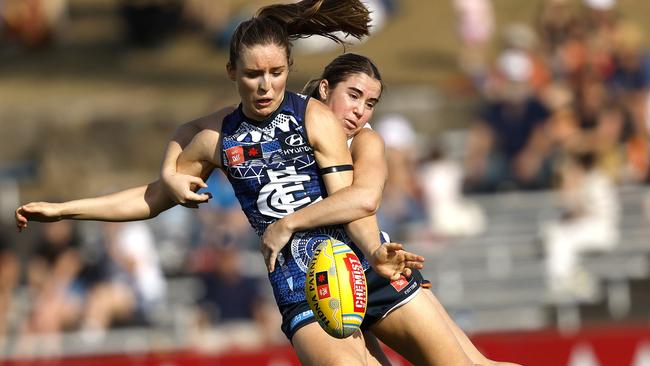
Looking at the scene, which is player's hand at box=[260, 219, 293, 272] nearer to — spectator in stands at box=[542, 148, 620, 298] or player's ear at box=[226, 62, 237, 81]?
player's ear at box=[226, 62, 237, 81]

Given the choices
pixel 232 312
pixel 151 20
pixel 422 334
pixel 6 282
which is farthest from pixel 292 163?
pixel 151 20

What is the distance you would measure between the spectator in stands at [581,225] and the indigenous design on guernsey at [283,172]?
Answer: 7.05 m

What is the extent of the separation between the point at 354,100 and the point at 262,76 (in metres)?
0.56

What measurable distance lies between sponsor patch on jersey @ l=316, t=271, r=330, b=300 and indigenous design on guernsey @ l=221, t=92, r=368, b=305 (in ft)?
1.12

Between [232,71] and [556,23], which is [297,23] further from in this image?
[556,23]

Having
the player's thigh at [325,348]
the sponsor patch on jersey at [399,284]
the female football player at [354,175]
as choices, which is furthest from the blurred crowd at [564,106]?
the player's thigh at [325,348]

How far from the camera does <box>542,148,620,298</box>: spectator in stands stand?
505 inches

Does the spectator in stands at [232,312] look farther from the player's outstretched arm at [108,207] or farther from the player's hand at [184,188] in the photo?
the player's hand at [184,188]

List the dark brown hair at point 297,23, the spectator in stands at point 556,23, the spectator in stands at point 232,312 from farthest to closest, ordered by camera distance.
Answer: the spectator in stands at point 556,23 < the spectator in stands at point 232,312 < the dark brown hair at point 297,23

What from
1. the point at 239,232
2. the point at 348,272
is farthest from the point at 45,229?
the point at 348,272

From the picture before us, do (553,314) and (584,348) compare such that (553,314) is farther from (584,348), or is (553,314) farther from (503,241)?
(584,348)

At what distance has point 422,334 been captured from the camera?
6027mm

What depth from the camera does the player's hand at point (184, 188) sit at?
19.9 feet

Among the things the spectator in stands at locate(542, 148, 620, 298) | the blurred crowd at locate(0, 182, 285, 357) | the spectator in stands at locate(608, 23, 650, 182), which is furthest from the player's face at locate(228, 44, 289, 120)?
the spectator in stands at locate(608, 23, 650, 182)
